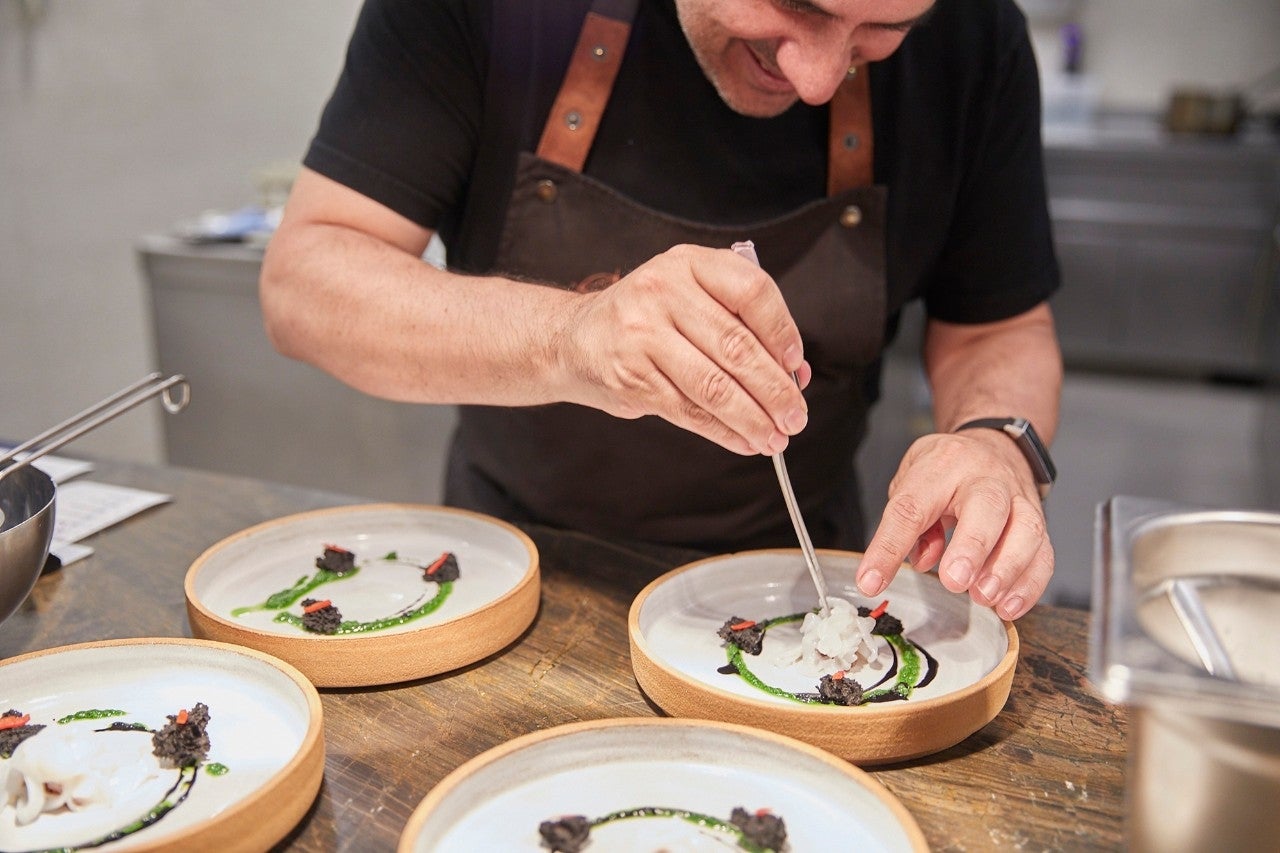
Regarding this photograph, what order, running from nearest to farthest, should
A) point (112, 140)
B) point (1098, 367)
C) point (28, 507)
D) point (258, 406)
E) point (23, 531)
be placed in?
point (23, 531), point (28, 507), point (258, 406), point (112, 140), point (1098, 367)

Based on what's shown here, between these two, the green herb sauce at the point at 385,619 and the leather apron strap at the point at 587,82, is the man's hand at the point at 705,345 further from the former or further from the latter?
the leather apron strap at the point at 587,82

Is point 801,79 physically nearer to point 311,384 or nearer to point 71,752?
point 71,752

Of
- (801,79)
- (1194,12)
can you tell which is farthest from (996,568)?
(1194,12)

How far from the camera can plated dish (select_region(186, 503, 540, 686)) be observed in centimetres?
117

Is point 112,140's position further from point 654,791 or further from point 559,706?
point 654,791

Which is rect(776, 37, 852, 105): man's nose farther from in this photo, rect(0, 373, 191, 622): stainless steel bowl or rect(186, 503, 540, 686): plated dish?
rect(0, 373, 191, 622): stainless steel bowl

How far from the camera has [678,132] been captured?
1.63 m

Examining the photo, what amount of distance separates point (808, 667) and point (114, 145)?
355 centimetres

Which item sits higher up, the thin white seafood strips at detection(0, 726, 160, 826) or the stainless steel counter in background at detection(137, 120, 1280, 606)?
the thin white seafood strips at detection(0, 726, 160, 826)

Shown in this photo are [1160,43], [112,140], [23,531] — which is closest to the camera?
[23,531]

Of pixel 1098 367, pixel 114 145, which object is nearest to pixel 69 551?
pixel 114 145

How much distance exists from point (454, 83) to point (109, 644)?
2.94ft

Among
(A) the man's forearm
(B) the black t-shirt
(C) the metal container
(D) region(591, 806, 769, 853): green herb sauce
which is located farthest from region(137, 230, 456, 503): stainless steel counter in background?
(C) the metal container

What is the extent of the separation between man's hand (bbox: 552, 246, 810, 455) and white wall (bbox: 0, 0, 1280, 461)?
2999 millimetres
